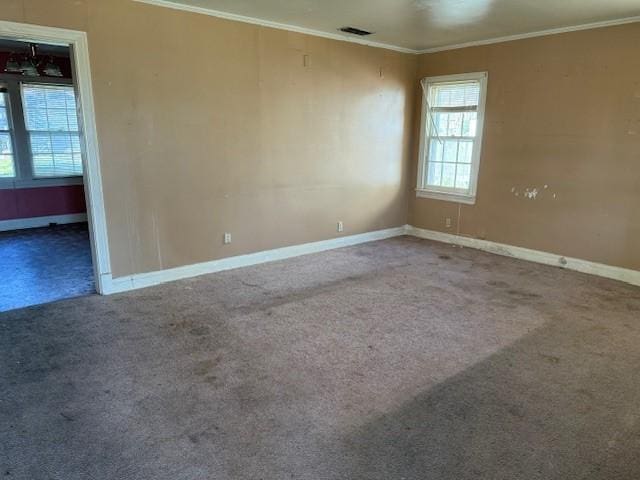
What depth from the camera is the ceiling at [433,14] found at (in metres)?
3.78

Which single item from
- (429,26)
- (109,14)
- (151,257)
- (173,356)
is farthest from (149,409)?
(429,26)

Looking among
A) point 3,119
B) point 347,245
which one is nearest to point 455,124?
point 347,245

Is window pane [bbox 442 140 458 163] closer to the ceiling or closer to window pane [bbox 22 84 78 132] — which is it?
the ceiling

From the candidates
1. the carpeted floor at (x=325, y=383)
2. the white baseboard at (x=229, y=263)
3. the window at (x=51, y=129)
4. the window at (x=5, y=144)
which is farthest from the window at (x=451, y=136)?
the window at (x=5, y=144)

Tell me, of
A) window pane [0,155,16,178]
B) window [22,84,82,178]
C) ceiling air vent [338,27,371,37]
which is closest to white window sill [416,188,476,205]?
ceiling air vent [338,27,371,37]

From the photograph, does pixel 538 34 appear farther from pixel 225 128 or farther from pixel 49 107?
pixel 49 107

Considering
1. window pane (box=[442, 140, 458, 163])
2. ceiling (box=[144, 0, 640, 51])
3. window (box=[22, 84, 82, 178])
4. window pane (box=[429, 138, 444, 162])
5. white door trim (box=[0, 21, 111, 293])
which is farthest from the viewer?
window (box=[22, 84, 82, 178])

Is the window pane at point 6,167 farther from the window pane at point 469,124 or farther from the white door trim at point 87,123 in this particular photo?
the window pane at point 469,124

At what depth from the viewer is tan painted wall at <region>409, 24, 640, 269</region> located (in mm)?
→ 4418

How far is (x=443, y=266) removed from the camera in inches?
197

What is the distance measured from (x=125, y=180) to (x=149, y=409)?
235 cm

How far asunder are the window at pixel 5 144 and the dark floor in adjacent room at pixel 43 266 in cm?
96

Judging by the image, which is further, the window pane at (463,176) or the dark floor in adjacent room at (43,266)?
the window pane at (463,176)

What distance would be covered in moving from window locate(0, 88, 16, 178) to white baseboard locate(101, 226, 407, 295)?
13.5ft
